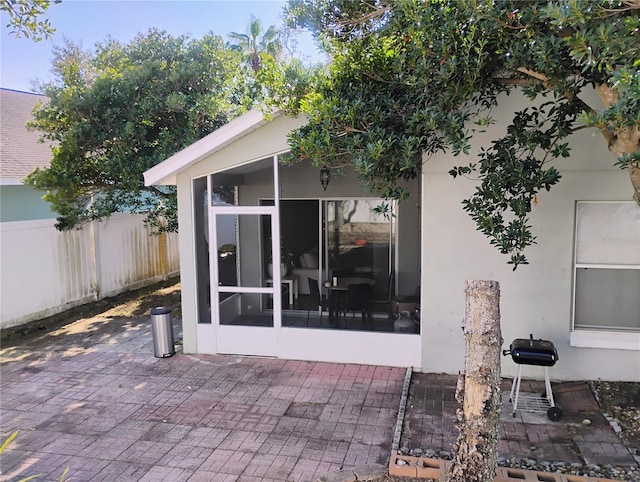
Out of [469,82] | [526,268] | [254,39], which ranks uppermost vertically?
[254,39]

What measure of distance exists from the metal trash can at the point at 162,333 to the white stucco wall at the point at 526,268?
4.06 meters

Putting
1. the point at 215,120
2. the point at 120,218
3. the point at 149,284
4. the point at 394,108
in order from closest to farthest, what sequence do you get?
the point at 394,108 → the point at 215,120 → the point at 120,218 → the point at 149,284

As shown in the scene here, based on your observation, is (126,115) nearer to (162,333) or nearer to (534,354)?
(162,333)

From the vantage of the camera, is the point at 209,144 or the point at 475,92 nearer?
the point at 475,92

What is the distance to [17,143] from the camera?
525 inches

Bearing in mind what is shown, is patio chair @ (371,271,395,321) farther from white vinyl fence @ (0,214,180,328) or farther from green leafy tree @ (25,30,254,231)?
white vinyl fence @ (0,214,180,328)

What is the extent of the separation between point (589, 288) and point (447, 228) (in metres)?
2.05

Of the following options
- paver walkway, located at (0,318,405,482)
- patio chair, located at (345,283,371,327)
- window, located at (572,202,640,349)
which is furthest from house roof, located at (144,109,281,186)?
window, located at (572,202,640,349)

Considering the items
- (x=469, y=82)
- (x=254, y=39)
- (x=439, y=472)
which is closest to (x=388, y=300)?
(x=439, y=472)

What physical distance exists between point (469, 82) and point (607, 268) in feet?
11.4

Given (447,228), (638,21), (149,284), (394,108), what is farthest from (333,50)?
(149,284)

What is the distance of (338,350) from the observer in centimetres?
704

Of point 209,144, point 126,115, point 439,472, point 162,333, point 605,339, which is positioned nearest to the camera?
point 439,472

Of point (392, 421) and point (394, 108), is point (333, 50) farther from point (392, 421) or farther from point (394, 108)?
point (392, 421)
